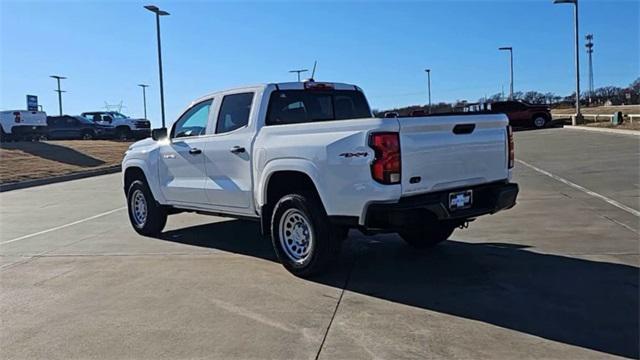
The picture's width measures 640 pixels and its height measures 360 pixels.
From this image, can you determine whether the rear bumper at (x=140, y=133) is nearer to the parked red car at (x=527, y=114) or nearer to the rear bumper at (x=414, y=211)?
the parked red car at (x=527, y=114)

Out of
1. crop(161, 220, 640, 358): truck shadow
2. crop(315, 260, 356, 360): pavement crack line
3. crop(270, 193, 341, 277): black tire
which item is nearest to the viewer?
crop(315, 260, 356, 360): pavement crack line

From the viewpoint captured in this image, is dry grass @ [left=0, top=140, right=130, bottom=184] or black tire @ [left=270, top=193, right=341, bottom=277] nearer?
black tire @ [left=270, top=193, right=341, bottom=277]

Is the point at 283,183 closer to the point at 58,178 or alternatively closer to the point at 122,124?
the point at 58,178

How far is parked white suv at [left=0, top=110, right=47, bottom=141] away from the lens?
34000 mm

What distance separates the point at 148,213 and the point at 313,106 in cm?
313

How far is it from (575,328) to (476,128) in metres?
2.20

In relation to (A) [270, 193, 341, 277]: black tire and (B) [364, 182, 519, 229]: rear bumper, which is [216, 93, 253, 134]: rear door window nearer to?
(A) [270, 193, 341, 277]: black tire

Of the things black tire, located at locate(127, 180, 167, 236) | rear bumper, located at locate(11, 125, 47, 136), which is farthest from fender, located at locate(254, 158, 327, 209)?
rear bumper, located at locate(11, 125, 47, 136)

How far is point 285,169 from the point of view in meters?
6.09

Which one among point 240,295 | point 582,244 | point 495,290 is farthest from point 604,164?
point 240,295

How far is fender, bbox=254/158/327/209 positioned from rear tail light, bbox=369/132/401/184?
2.20 ft

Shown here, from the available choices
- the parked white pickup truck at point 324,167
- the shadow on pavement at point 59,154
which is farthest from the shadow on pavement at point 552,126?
the parked white pickup truck at point 324,167

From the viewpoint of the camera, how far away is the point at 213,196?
7406 mm

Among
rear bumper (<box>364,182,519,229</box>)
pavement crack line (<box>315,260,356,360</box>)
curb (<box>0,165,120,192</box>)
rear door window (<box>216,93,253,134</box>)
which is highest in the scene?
rear door window (<box>216,93,253,134</box>)
